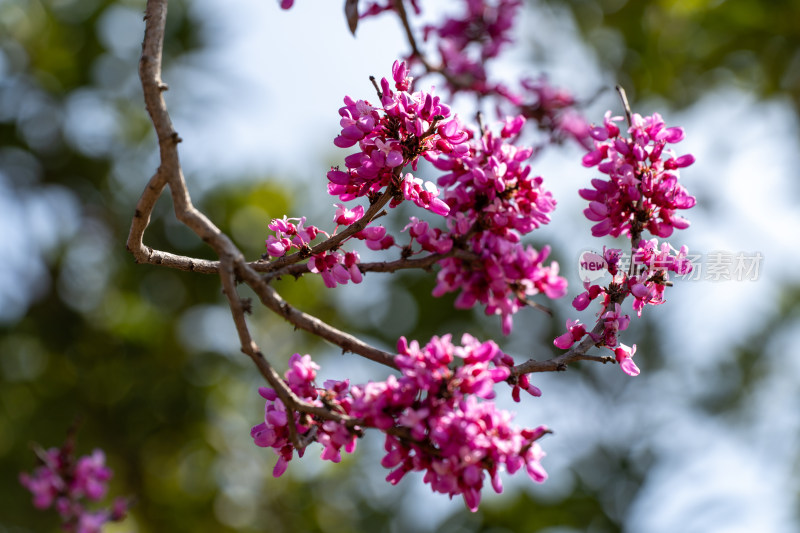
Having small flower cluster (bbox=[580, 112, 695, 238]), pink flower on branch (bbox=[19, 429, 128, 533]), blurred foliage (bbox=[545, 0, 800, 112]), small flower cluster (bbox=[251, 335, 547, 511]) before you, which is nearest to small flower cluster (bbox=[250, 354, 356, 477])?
small flower cluster (bbox=[251, 335, 547, 511])

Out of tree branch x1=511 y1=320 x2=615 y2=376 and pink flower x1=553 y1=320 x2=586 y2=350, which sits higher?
pink flower x1=553 y1=320 x2=586 y2=350

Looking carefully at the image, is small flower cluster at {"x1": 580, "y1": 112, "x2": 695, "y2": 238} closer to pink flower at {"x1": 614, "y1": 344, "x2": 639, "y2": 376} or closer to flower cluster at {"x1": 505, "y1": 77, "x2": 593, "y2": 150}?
pink flower at {"x1": 614, "y1": 344, "x2": 639, "y2": 376}

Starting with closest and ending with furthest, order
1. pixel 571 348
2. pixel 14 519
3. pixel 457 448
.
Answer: pixel 457 448 < pixel 571 348 < pixel 14 519

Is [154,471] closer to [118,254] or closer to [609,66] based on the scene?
[118,254]

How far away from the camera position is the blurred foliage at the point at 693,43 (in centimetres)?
834

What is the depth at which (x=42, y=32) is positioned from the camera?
930 cm

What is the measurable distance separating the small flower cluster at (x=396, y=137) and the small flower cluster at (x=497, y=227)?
97 millimetres

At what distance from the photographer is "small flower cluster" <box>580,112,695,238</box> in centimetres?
206

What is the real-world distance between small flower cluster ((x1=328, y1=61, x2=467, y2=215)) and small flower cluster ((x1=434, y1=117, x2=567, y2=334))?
0.10m

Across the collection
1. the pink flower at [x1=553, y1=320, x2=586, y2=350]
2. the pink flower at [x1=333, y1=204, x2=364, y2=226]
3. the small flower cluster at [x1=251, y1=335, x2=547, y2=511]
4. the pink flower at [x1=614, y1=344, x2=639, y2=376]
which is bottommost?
the small flower cluster at [x1=251, y1=335, x2=547, y2=511]

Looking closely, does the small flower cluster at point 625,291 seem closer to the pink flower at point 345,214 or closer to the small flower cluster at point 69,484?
the pink flower at point 345,214

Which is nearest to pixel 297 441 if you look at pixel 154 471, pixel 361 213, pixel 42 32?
pixel 361 213

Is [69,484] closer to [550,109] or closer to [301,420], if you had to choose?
[301,420]

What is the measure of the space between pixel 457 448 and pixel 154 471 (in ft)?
27.6
